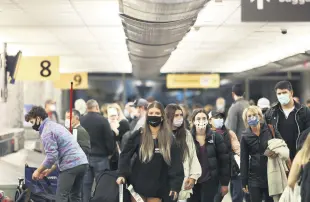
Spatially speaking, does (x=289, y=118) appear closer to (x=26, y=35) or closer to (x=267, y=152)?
(x=267, y=152)

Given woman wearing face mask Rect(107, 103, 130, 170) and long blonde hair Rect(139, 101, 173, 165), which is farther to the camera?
woman wearing face mask Rect(107, 103, 130, 170)

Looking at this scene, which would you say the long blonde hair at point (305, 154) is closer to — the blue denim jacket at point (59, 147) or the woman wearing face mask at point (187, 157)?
the woman wearing face mask at point (187, 157)

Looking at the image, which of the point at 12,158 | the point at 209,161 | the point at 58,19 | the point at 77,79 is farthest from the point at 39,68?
the point at 209,161

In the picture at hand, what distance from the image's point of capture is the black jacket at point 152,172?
518 cm

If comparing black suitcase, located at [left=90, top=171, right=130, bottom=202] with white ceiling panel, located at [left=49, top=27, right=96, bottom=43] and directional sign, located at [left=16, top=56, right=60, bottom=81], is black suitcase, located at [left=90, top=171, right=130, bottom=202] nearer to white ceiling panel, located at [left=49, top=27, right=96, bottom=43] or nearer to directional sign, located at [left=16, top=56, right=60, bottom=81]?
white ceiling panel, located at [left=49, top=27, right=96, bottom=43]

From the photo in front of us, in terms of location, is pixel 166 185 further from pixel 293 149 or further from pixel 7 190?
pixel 7 190

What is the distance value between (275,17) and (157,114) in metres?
1.54

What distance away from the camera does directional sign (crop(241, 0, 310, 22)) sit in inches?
219

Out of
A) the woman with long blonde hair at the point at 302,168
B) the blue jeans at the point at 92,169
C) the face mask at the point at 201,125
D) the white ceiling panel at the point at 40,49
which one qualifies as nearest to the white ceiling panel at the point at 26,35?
the white ceiling panel at the point at 40,49

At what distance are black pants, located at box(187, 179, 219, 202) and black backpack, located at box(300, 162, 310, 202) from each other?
1.90 meters

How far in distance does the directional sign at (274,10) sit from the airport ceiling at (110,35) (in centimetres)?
215

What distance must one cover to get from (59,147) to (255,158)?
84.4 inches

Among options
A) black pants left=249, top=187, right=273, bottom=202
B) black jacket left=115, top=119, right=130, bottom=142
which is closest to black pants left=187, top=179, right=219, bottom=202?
black pants left=249, top=187, right=273, bottom=202

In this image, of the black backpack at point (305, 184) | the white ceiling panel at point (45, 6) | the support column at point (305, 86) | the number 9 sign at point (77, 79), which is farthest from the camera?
the support column at point (305, 86)
